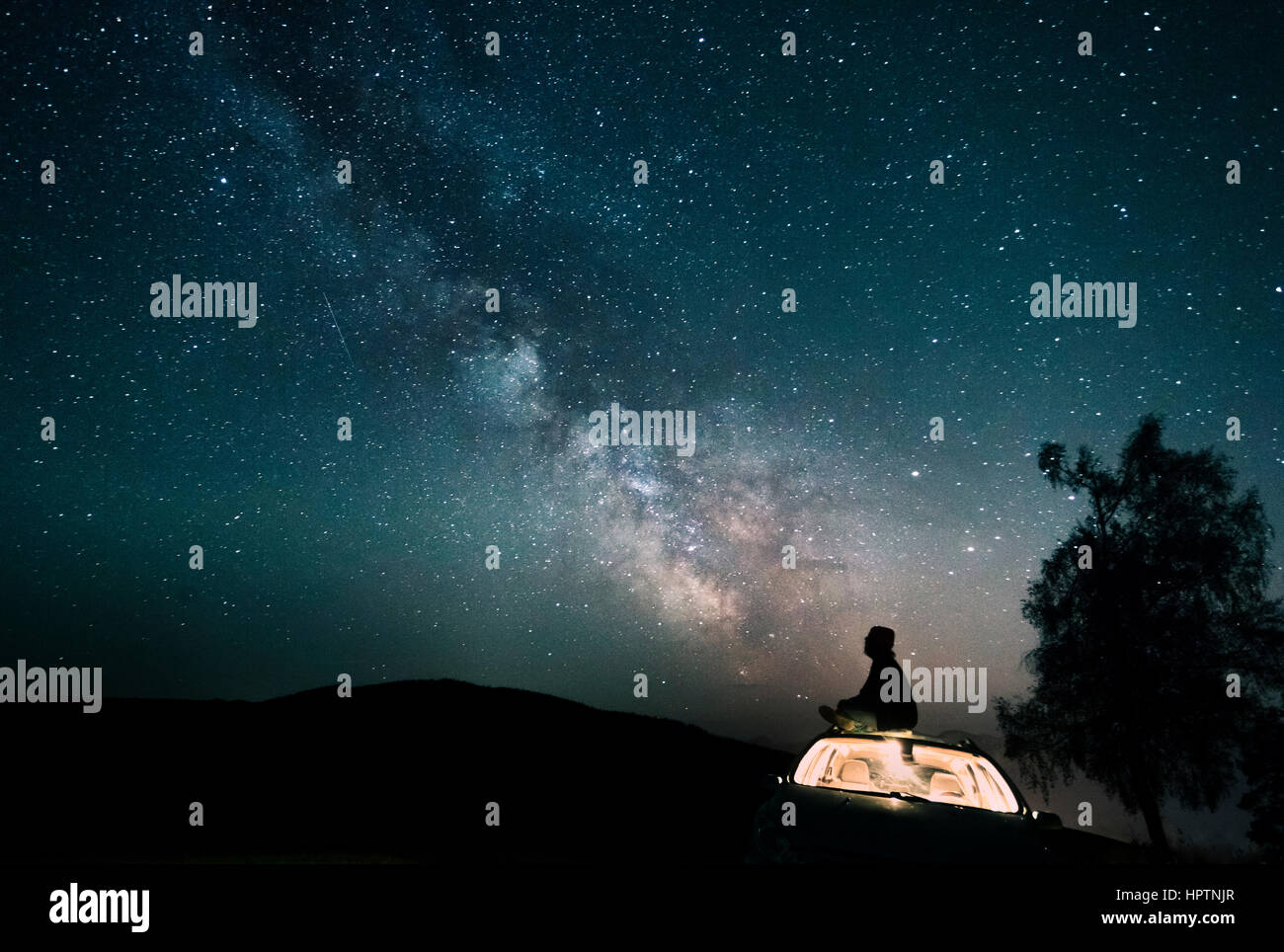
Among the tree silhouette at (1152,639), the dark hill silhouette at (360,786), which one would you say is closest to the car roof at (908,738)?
the dark hill silhouette at (360,786)

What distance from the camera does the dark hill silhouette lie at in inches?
400

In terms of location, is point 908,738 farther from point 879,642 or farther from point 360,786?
point 360,786

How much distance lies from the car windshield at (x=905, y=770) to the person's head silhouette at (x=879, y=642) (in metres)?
2.22

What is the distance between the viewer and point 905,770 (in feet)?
19.4

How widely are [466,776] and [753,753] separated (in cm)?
1437

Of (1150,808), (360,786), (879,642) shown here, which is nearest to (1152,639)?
(1150,808)

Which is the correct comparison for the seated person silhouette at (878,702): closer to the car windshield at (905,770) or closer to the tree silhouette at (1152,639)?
the car windshield at (905,770)

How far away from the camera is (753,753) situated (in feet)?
92.1

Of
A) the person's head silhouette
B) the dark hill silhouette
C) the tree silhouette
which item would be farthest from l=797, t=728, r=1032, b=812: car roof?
the tree silhouette

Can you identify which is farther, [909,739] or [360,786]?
[360,786]

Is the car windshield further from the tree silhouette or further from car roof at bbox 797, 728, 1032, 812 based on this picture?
the tree silhouette

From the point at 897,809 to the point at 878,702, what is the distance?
2.94m

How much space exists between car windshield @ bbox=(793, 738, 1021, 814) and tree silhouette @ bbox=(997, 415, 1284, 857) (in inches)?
551
